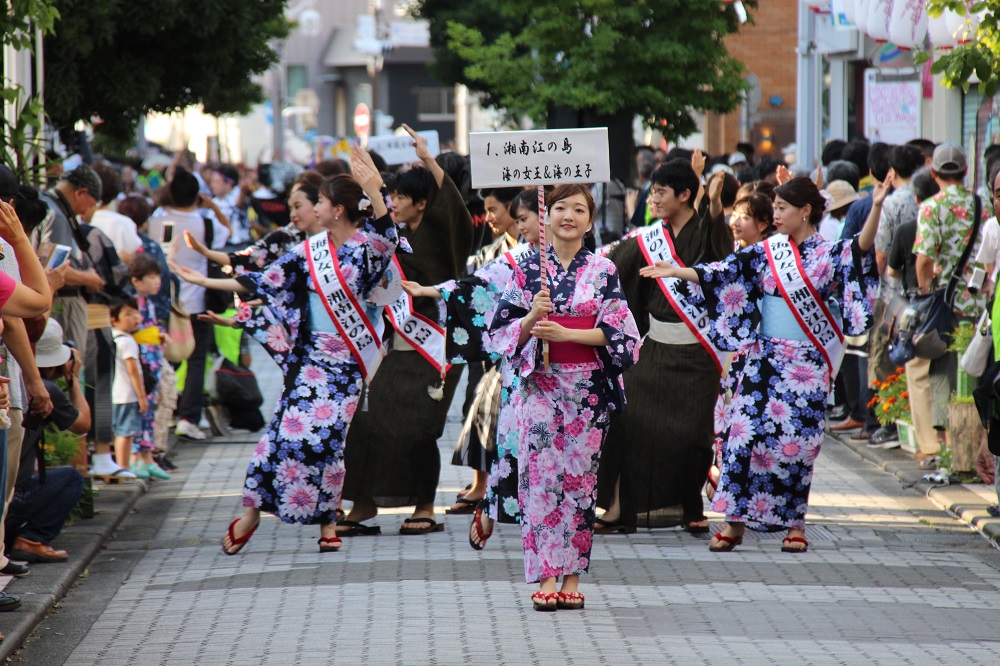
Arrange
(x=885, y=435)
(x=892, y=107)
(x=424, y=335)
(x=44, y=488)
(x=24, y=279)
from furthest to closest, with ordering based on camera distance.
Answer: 1. (x=892, y=107)
2. (x=885, y=435)
3. (x=424, y=335)
4. (x=44, y=488)
5. (x=24, y=279)

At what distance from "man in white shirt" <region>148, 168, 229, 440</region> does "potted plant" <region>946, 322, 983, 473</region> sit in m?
5.78

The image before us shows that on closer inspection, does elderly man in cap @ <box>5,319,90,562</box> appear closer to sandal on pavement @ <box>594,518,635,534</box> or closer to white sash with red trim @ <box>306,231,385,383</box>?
white sash with red trim @ <box>306,231,385,383</box>

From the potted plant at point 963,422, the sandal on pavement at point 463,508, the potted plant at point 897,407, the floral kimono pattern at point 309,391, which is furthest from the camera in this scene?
the potted plant at point 897,407

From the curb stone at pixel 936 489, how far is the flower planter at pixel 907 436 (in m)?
0.05

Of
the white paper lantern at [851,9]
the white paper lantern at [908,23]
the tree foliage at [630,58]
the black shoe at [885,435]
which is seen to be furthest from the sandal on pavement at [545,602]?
the tree foliage at [630,58]

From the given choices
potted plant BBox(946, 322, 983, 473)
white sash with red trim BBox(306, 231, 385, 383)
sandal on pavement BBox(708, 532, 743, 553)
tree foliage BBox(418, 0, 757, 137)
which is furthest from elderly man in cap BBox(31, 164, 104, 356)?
tree foliage BBox(418, 0, 757, 137)

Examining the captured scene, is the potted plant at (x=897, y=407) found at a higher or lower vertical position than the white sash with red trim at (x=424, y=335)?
lower

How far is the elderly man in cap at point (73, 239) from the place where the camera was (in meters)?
8.98

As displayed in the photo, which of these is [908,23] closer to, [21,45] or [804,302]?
[804,302]

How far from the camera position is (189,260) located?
1233 centimetres

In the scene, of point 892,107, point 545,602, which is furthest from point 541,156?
point 892,107

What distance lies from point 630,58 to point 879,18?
6548 millimetres

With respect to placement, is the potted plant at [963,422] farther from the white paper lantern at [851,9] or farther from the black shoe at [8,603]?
the black shoe at [8,603]

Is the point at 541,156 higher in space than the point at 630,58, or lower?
lower
